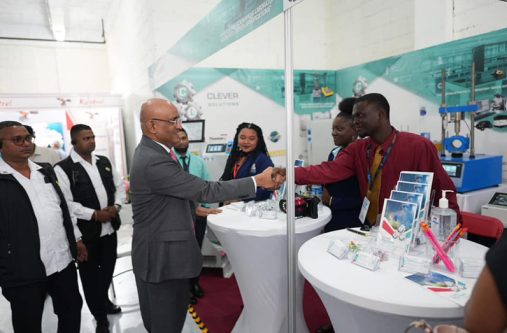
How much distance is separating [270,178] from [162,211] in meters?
0.66

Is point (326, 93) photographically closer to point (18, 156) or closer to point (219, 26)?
point (219, 26)

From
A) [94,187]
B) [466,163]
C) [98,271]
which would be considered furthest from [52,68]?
[466,163]

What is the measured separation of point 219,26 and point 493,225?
2251 mm

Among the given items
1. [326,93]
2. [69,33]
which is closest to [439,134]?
[326,93]

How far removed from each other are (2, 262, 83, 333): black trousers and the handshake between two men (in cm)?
130

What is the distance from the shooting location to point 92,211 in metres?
2.69

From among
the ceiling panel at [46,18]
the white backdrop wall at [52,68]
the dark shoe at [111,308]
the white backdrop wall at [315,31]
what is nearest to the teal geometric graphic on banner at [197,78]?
the white backdrop wall at [315,31]

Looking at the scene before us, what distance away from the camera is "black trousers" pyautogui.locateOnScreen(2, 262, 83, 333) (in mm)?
1960

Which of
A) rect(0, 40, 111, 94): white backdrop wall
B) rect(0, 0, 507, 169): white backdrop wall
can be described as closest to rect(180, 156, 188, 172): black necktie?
rect(0, 0, 507, 169): white backdrop wall

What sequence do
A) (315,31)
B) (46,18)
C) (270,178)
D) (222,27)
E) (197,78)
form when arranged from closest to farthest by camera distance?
1. (270,178)
2. (222,27)
3. (197,78)
4. (315,31)
5. (46,18)

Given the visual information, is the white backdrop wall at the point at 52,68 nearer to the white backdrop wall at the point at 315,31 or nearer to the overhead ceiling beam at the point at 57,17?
the overhead ceiling beam at the point at 57,17

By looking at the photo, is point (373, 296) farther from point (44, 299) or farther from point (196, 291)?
point (196, 291)

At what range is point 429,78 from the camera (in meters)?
3.94

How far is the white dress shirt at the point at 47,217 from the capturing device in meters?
2.00
